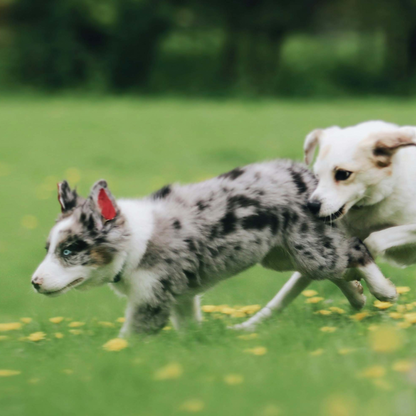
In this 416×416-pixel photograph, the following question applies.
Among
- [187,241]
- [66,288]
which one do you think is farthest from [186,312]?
[66,288]

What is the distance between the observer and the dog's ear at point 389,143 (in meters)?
4.98

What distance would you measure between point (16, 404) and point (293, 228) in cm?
215

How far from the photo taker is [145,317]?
15.4 feet

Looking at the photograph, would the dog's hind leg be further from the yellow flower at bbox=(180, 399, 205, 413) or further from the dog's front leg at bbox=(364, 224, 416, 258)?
the yellow flower at bbox=(180, 399, 205, 413)

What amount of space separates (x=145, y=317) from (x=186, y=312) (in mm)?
544

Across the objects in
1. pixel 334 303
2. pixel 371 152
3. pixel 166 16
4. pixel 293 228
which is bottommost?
pixel 334 303

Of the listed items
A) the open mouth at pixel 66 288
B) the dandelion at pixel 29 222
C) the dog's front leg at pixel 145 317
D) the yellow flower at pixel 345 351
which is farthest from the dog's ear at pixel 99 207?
the dandelion at pixel 29 222

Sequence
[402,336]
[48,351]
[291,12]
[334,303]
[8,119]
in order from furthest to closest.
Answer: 1. [291,12]
2. [8,119]
3. [334,303]
4. [48,351]
5. [402,336]

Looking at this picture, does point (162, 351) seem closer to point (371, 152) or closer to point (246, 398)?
point (246, 398)

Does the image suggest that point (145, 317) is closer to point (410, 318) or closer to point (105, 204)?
point (105, 204)

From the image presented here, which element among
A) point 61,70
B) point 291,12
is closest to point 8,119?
point 61,70

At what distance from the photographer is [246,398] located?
3361 mm

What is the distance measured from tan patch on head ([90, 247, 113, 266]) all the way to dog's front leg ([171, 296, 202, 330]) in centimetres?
70

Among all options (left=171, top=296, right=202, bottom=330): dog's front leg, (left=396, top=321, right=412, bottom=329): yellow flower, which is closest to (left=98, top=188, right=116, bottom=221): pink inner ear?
(left=171, top=296, right=202, bottom=330): dog's front leg
